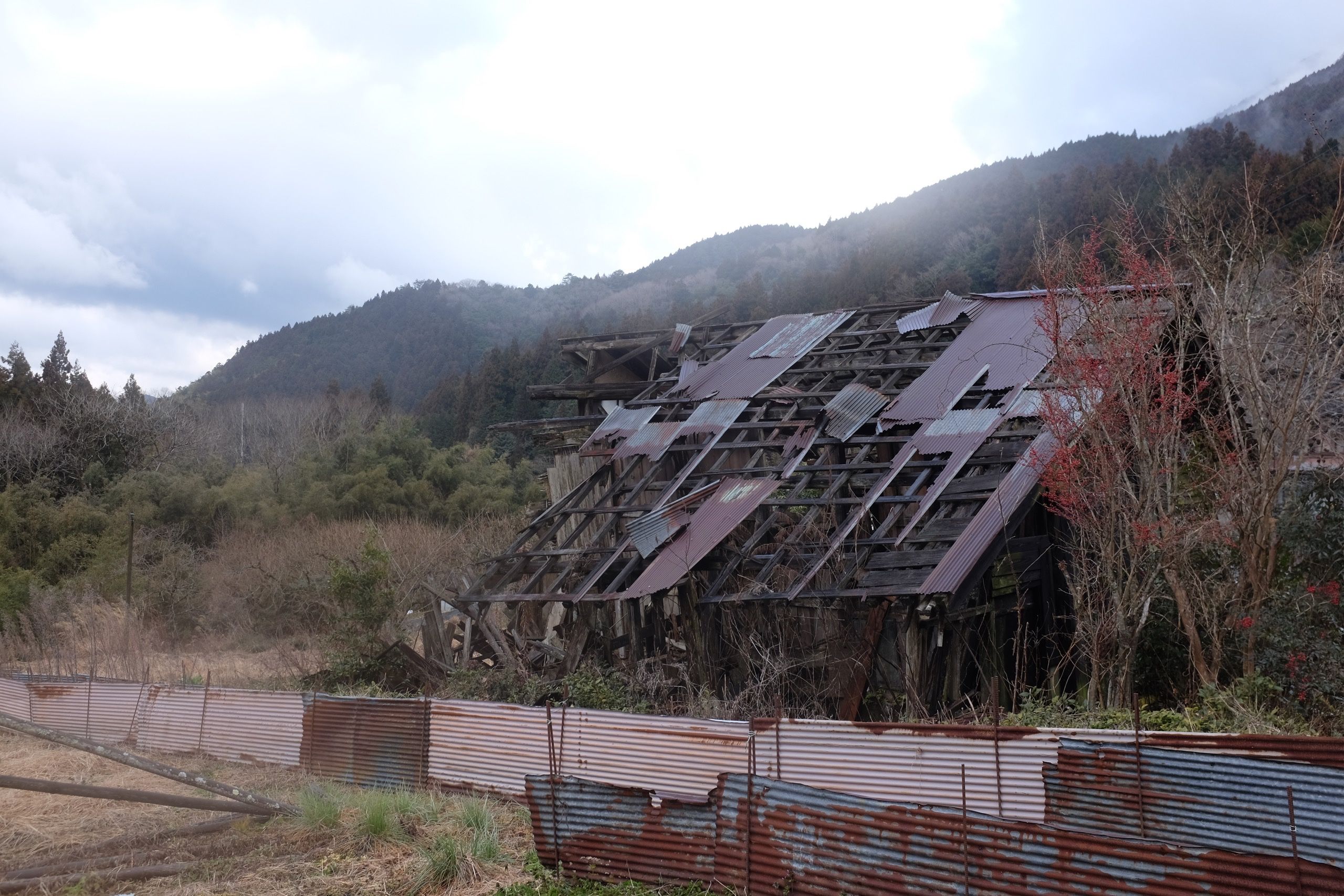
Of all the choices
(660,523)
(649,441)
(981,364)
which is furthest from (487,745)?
(981,364)

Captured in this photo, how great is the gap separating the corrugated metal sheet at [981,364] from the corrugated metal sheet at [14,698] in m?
13.2

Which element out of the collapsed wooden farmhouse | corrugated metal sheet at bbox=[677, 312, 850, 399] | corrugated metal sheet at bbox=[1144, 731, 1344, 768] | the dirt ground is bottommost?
the dirt ground

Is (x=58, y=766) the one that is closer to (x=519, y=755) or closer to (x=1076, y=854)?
(x=519, y=755)

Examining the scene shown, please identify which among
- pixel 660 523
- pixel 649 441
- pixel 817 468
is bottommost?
pixel 660 523

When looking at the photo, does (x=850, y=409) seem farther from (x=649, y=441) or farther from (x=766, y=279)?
(x=766, y=279)

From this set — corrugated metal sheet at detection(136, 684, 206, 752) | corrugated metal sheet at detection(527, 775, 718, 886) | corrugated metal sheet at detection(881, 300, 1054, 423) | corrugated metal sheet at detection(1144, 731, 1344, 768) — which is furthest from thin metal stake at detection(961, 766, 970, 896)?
corrugated metal sheet at detection(136, 684, 206, 752)

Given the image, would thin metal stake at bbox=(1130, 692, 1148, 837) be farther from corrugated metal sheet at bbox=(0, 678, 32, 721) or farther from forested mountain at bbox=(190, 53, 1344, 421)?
corrugated metal sheet at bbox=(0, 678, 32, 721)

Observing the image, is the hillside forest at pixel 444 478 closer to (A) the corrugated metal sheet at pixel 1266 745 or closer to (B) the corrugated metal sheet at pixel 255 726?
(B) the corrugated metal sheet at pixel 255 726

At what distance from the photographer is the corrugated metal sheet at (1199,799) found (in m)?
5.47

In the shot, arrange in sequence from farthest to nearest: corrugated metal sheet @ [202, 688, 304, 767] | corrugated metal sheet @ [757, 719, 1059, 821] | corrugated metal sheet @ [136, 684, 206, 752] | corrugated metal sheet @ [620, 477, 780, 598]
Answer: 1. corrugated metal sheet @ [136, 684, 206, 752]
2. corrugated metal sheet @ [620, 477, 780, 598]
3. corrugated metal sheet @ [202, 688, 304, 767]
4. corrugated metal sheet @ [757, 719, 1059, 821]

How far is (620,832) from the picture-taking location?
268 inches

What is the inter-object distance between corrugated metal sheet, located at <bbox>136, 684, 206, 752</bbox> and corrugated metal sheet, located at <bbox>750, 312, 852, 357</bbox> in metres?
10.3

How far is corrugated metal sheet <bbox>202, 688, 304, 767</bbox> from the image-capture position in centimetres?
1102

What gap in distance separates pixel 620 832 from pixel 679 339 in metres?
13.3
